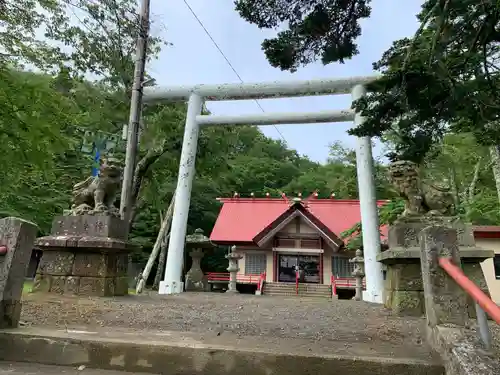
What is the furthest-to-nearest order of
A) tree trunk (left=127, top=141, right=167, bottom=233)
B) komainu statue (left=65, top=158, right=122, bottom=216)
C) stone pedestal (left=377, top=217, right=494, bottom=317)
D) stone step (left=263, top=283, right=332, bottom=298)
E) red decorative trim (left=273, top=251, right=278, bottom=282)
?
red decorative trim (left=273, top=251, right=278, bottom=282)
stone step (left=263, top=283, right=332, bottom=298)
tree trunk (left=127, top=141, right=167, bottom=233)
komainu statue (left=65, top=158, right=122, bottom=216)
stone pedestal (left=377, top=217, right=494, bottom=317)

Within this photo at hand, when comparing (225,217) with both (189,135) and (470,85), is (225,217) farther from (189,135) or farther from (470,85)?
(470,85)

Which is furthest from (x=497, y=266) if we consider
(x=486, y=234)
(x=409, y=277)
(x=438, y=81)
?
(x=438, y=81)

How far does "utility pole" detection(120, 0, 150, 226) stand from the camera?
6660 mm

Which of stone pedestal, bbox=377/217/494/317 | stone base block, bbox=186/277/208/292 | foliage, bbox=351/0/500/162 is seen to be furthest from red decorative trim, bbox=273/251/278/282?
foliage, bbox=351/0/500/162

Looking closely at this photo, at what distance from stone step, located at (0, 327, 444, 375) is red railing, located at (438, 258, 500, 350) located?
13.9 inches

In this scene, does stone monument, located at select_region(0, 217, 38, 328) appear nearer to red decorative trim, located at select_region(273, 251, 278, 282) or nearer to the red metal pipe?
the red metal pipe

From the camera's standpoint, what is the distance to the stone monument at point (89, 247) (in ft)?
16.8

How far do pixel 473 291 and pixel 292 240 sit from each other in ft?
51.4

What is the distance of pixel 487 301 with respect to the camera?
1.71m

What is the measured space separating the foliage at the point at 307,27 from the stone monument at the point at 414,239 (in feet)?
6.60

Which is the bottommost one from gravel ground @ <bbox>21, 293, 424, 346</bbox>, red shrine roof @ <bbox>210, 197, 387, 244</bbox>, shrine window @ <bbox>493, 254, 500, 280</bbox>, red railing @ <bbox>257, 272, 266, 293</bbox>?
gravel ground @ <bbox>21, 293, 424, 346</bbox>

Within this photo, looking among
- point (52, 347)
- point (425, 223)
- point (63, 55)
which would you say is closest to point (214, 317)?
point (52, 347)

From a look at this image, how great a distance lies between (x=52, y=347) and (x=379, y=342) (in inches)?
95.6

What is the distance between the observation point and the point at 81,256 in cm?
521
